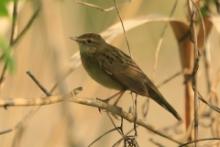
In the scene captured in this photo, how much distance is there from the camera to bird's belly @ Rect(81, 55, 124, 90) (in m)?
3.62

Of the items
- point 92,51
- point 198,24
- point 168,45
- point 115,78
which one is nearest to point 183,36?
point 198,24

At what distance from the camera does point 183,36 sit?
3.55 m

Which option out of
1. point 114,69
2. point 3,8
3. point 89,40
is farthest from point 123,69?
point 3,8

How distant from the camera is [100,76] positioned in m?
3.68

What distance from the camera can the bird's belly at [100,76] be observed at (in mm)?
3623

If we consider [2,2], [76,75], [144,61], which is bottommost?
[2,2]

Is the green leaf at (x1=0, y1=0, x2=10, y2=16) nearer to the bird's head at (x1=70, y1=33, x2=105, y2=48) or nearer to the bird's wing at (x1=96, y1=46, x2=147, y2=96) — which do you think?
the bird's wing at (x1=96, y1=46, x2=147, y2=96)

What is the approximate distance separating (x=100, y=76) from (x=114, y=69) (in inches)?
4.4

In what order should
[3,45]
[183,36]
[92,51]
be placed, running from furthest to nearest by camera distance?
[92,51] → [183,36] → [3,45]

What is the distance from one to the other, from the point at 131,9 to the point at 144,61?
3.66 metres

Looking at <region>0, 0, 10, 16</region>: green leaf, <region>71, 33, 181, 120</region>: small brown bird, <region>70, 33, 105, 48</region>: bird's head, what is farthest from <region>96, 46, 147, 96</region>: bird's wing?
<region>0, 0, 10, 16</region>: green leaf

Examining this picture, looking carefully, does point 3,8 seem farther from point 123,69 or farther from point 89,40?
point 89,40

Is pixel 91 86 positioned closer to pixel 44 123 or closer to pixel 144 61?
pixel 44 123

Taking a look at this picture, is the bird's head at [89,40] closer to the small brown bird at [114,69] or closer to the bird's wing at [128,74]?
the small brown bird at [114,69]
